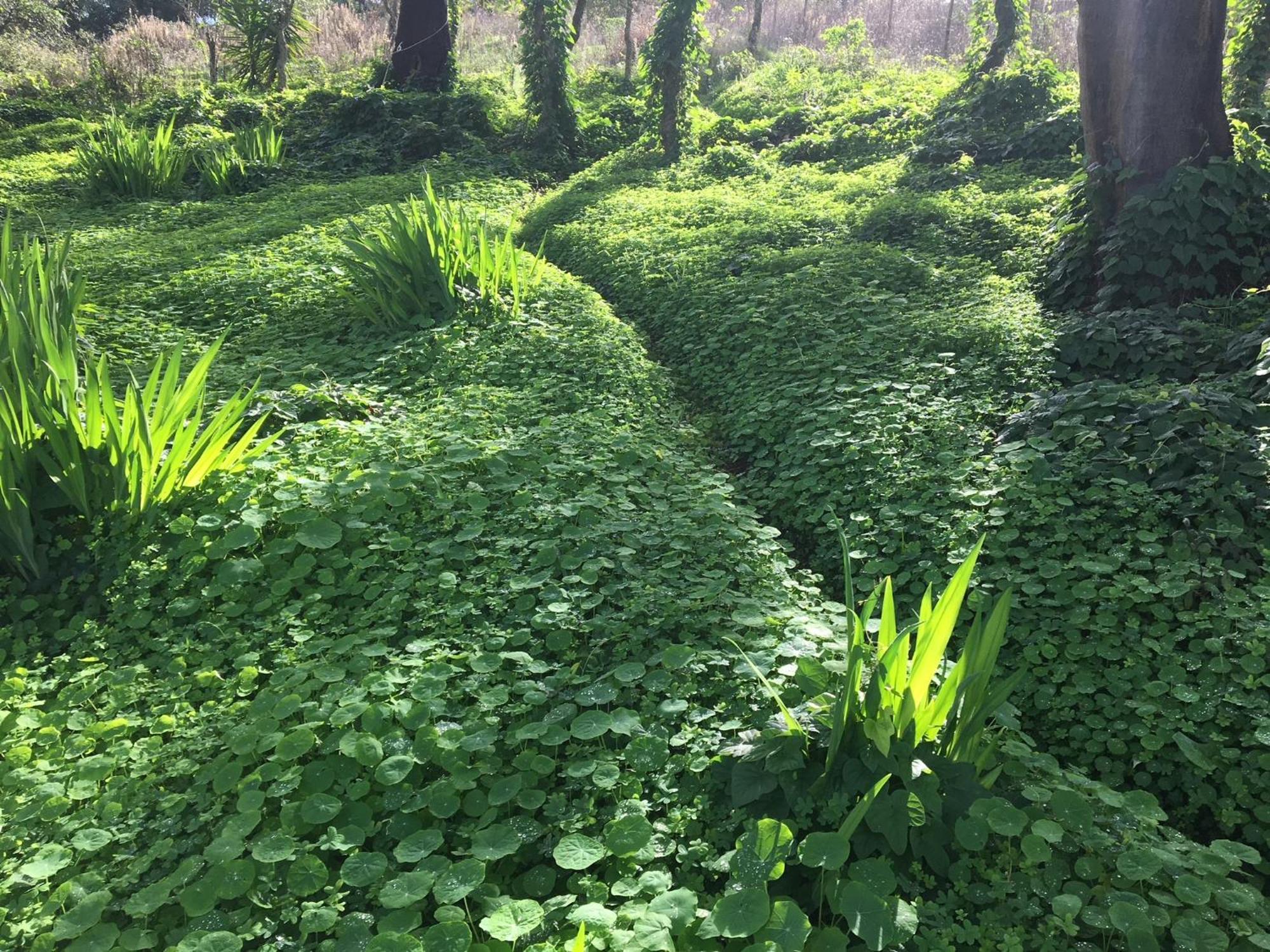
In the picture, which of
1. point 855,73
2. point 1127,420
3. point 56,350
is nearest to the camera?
point 56,350

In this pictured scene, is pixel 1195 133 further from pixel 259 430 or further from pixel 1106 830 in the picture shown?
pixel 259 430

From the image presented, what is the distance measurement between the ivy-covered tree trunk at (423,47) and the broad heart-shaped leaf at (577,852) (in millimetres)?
13705

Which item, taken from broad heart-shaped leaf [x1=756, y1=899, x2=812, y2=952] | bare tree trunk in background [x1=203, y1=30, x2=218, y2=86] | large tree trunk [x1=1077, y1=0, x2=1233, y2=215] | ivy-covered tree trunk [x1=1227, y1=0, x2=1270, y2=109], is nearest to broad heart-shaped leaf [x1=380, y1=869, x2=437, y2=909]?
broad heart-shaped leaf [x1=756, y1=899, x2=812, y2=952]

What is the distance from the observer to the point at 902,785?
1.82 meters

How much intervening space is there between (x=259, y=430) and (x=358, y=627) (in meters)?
1.60

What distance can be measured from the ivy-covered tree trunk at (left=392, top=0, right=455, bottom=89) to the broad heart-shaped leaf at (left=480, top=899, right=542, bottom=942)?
13.8 metres

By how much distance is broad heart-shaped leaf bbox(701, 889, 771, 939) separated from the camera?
152 cm

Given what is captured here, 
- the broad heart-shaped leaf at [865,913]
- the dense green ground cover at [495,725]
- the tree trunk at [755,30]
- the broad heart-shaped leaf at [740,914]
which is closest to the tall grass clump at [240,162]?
the dense green ground cover at [495,725]

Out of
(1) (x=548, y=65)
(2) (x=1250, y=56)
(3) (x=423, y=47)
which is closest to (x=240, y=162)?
(1) (x=548, y=65)

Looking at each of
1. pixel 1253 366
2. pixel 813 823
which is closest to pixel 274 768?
pixel 813 823

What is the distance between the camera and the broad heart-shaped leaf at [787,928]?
1.51 meters

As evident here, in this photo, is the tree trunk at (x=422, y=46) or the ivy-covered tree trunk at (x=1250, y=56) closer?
the ivy-covered tree trunk at (x=1250, y=56)

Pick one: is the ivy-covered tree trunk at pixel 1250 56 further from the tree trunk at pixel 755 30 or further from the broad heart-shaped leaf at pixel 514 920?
the tree trunk at pixel 755 30

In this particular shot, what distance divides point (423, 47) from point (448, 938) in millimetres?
14346
